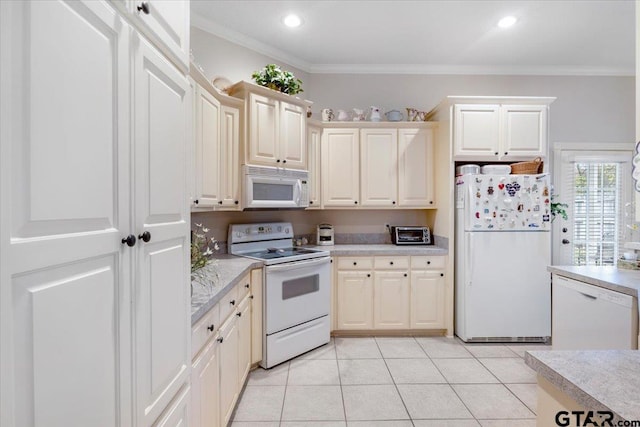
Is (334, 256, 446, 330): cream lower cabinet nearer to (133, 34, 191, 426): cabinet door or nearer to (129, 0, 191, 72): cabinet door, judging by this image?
(133, 34, 191, 426): cabinet door

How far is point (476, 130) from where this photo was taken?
3.11m

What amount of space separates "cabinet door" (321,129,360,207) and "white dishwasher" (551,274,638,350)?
193cm

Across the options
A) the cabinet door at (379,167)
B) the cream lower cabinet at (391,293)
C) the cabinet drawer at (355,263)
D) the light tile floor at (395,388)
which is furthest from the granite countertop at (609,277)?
the cabinet door at (379,167)

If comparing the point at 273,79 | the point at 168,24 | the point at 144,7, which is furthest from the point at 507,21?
the point at 144,7

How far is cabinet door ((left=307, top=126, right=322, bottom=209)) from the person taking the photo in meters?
3.33

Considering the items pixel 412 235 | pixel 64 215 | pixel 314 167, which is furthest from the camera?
pixel 412 235

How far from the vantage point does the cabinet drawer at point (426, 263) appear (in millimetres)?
3209

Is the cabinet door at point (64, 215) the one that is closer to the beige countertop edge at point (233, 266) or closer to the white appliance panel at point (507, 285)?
the beige countertop edge at point (233, 266)

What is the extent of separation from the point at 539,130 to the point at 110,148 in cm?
361

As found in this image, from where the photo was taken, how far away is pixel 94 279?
67 centimetres

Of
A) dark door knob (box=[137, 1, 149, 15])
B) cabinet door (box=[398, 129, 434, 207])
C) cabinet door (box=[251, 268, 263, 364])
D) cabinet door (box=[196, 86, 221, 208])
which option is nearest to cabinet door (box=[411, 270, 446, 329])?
cabinet door (box=[398, 129, 434, 207])

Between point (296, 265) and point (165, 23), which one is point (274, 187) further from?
point (165, 23)

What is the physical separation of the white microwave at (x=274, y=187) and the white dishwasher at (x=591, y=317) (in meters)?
2.16

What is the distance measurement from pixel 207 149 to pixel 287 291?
4.25 feet
